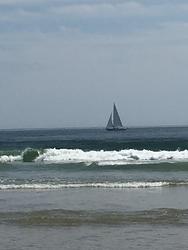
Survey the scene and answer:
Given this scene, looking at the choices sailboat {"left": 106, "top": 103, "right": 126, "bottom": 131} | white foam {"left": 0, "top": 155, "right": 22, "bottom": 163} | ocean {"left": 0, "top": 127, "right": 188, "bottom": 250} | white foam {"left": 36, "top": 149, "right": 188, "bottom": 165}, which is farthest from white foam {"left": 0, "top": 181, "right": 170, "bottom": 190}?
sailboat {"left": 106, "top": 103, "right": 126, "bottom": 131}

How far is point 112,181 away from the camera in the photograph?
24.9 meters

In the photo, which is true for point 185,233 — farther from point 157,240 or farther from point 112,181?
point 112,181

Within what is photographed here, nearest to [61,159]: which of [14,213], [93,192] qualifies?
[93,192]

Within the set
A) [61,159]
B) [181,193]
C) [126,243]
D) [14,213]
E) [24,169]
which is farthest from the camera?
[61,159]

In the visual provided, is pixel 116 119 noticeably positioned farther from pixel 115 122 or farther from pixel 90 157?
pixel 90 157

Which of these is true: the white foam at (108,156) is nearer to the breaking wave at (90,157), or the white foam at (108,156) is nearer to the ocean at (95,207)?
the breaking wave at (90,157)

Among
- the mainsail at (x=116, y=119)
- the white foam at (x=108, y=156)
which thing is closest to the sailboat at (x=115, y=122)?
the mainsail at (x=116, y=119)

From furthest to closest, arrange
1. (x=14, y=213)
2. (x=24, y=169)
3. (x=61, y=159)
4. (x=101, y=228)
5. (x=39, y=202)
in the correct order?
(x=61, y=159) < (x=24, y=169) < (x=39, y=202) < (x=14, y=213) < (x=101, y=228)

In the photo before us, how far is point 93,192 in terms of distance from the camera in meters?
21.2

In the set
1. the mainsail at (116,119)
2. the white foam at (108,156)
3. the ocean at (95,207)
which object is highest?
the mainsail at (116,119)

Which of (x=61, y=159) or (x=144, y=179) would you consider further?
(x=61, y=159)

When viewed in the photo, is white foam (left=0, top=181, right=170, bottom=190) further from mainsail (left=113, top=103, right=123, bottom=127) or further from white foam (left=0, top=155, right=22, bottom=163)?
mainsail (left=113, top=103, right=123, bottom=127)

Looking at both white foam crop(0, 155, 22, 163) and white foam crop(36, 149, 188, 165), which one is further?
white foam crop(0, 155, 22, 163)

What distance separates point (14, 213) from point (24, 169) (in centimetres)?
1583
